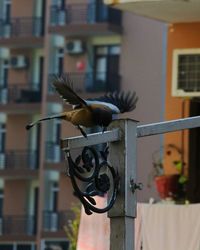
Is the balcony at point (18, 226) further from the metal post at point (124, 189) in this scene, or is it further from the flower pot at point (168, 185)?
the metal post at point (124, 189)

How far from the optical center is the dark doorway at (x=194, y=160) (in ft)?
58.0

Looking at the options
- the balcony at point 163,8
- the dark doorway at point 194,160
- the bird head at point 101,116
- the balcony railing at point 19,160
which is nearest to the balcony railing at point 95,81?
the balcony railing at point 19,160

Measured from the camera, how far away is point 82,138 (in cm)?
973

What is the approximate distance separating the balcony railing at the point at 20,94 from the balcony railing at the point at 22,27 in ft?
6.25

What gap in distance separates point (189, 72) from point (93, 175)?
7888mm

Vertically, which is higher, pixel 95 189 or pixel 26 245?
pixel 95 189

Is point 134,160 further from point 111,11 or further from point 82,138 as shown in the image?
point 111,11

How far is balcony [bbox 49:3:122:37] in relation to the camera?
48.9m

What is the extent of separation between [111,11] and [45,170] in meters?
6.20

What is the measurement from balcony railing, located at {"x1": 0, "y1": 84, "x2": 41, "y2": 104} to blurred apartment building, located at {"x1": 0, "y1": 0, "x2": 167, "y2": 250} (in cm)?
4

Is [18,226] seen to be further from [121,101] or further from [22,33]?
[121,101]

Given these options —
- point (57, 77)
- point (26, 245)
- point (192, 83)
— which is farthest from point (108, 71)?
point (57, 77)

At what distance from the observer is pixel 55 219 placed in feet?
161

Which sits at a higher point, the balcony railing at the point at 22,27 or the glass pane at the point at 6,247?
the balcony railing at the point at 22,27
